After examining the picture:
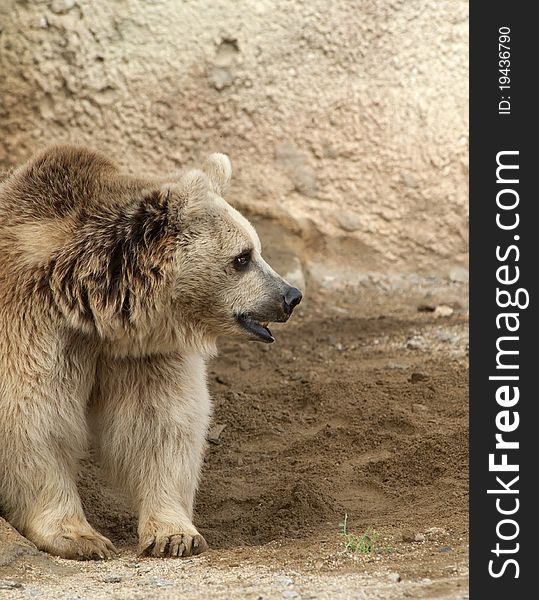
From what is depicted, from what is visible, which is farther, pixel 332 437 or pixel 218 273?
pixel 332 437

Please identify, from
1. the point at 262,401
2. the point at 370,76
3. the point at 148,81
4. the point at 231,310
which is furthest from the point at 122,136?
the point at 231,310

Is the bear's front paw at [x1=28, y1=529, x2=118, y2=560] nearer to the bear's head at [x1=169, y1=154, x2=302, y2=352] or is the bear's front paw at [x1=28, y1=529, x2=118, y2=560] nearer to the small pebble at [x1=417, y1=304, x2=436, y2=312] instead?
the bear's head at [x1=169, y1=154, x2=302, y2=352]

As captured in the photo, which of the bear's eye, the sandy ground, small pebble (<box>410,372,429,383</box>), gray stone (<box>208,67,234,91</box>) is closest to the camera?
the sandy ground

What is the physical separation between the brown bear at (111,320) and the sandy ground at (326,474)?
0.40 metres

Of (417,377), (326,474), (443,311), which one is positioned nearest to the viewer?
(326,474)

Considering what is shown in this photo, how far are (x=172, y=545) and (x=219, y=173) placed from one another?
186cm

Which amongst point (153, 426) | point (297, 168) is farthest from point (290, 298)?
point (297, 168)

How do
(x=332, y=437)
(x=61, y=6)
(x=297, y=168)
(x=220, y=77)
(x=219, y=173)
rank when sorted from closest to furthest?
(x=219, y=173) → (x=332, y=437) → (x=61, y=6) → (x=220, y=77) → (x=297, y=168)

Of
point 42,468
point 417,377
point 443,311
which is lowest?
point 42,468

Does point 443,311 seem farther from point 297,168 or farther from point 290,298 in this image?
point 290,298

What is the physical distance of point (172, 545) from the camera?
515 cm

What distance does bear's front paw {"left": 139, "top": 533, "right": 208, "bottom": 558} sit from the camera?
16.8ft

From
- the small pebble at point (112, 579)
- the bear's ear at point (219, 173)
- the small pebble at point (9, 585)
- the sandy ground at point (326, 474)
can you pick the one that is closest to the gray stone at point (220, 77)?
the sandy ground at point (326, 474)

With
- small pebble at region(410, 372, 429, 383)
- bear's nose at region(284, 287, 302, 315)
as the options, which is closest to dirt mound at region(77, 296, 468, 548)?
small pebble at region(410, 372, 429, 383)
